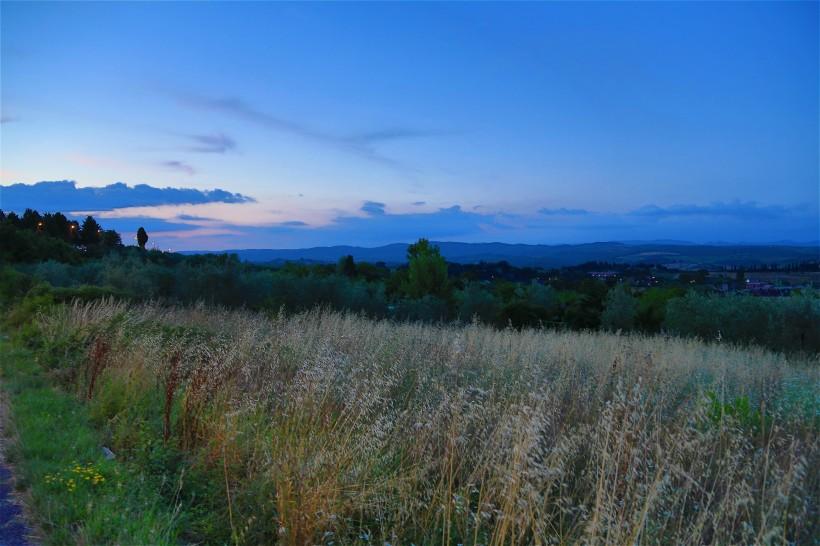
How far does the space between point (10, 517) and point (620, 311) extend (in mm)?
26695

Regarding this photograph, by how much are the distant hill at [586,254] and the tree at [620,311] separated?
318 inches

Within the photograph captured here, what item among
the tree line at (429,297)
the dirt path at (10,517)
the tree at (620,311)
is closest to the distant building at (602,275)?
the tree line at (429,297)

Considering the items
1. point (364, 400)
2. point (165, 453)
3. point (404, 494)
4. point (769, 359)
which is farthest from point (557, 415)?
point (769, 359)

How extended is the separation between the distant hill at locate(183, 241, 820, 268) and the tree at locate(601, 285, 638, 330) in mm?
8067

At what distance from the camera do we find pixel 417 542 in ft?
12.7

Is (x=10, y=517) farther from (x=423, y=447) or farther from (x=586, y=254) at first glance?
(x=586, y=254)

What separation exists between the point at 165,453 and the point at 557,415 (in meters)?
3.90

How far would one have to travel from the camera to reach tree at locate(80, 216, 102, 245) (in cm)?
7344

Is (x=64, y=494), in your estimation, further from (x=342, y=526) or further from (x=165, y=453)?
A: (x=342, y=526)

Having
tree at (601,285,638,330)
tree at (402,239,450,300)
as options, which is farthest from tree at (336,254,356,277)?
tree at (601,285,638,330)

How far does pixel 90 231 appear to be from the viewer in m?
75.2

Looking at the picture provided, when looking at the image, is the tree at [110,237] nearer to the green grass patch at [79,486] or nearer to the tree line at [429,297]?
the tree line at [429,297]

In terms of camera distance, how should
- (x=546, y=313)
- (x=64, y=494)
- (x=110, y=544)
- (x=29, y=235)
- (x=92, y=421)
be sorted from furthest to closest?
(x=29, y=235) → (x=546, y=313) → (x=92, y=421) → (x=64, y=494) → (x=110, y=544)

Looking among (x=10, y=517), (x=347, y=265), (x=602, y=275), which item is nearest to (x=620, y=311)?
(x=602, y=275)
